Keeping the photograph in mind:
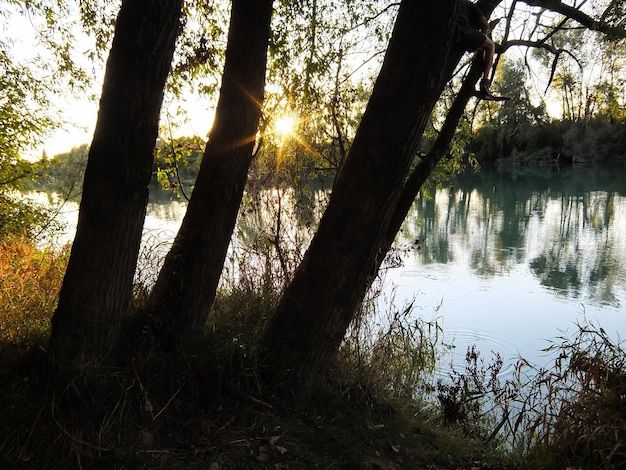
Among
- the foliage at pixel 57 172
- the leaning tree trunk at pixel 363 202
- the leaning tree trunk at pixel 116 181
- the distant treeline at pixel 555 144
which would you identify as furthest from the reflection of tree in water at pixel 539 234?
the distant treeline at pixel 555 144

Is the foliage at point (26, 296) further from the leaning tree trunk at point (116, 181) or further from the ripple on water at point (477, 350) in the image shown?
the ripple on water at point (477, 350)

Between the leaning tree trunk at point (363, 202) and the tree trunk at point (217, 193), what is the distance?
553 millimetres

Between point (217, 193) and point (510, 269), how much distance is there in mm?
10986

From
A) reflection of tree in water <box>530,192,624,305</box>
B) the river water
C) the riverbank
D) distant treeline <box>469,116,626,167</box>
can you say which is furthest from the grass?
distant treeline <box>469,116,626,167</box>

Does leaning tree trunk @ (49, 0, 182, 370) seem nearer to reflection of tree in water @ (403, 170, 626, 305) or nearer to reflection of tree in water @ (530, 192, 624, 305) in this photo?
reflection of tree in water @ (403, 170, 626, 305)

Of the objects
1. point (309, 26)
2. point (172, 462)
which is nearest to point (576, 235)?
point (309, 26)

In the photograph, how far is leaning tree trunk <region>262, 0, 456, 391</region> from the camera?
2.51 metres

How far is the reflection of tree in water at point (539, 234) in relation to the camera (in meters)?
11.1

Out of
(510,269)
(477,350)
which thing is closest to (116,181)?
(477,350)

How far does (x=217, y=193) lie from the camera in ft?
9.30

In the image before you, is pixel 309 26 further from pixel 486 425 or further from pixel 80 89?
pixel 486 425

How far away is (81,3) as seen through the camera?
13.7 feet

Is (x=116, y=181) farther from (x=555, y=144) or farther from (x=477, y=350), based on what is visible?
(x=555, y=144)

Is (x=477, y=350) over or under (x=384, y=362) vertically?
under
